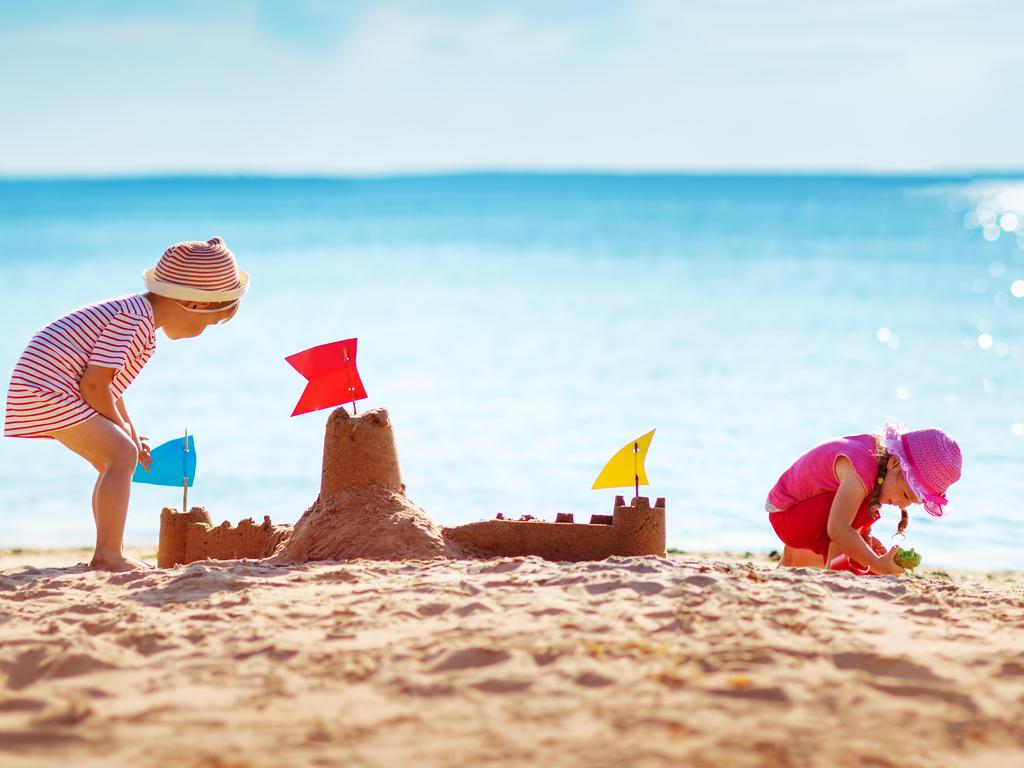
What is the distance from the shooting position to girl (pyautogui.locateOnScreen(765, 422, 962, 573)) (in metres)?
4.70

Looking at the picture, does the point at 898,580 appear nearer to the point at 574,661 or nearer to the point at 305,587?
the point at 574,661

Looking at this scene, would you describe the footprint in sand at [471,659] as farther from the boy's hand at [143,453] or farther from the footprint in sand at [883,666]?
the boy's hand at [143,453]

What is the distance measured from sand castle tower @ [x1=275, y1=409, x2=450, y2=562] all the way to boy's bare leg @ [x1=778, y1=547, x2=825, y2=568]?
1.56 metres

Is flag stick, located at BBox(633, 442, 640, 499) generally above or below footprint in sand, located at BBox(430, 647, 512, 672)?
above

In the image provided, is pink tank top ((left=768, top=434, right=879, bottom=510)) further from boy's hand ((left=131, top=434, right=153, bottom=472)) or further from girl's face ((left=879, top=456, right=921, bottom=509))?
boy's hand ((left=131, top=434, right=153, bottom=472))

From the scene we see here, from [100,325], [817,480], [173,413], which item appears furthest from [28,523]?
[817,480]

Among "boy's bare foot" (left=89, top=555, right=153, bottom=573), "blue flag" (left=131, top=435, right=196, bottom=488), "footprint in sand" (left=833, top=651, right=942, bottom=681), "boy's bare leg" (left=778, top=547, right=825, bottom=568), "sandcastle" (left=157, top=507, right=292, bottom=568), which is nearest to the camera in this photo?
"footprint in sand" (left=833, top=651, right=942, bottom=681)

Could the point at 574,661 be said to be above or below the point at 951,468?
below

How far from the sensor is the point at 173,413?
40.2 feet

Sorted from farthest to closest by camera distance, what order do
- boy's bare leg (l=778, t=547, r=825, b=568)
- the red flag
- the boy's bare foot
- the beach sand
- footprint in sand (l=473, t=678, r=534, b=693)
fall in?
boy's bare leg (l=778, t=547, r=825, b=568) → the red flag → the boy's bare foot → footprint in sand (l=473, t=678, r=534, b=693) → the beach sand

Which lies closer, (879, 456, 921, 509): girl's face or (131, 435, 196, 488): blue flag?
(879, 456, 921, 509): girl's face

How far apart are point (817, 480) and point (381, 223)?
43.8 meters

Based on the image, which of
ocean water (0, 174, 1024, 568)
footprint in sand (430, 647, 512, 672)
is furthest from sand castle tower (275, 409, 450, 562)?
ocean water (0, 174, 1024, 568)

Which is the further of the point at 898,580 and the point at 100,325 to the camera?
the point at 100,325
